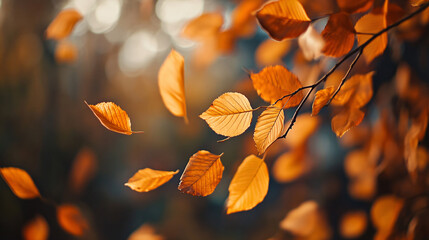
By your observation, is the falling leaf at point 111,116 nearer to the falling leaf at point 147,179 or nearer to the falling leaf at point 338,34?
the falling leaf at point 147,179

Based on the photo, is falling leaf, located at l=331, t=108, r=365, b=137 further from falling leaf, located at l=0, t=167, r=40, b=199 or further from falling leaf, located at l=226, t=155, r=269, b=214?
falling leaf, located at l=0, t=167, r=40, b=199

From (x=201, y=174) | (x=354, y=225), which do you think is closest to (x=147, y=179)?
(x=201, y=174)

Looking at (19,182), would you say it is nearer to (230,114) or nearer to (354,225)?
(230,114)

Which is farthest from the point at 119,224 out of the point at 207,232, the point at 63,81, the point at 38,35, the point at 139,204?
the point at 38,35

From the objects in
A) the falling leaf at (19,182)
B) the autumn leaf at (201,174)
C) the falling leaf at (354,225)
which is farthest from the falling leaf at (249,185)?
the falling leaf at (354,225)

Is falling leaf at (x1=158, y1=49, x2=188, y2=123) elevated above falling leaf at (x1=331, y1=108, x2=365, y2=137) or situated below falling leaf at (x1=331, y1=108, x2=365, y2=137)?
above

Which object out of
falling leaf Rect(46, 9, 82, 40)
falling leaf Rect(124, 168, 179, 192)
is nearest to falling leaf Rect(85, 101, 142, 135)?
falling leaf Rect(124, 168, 179, 192)
